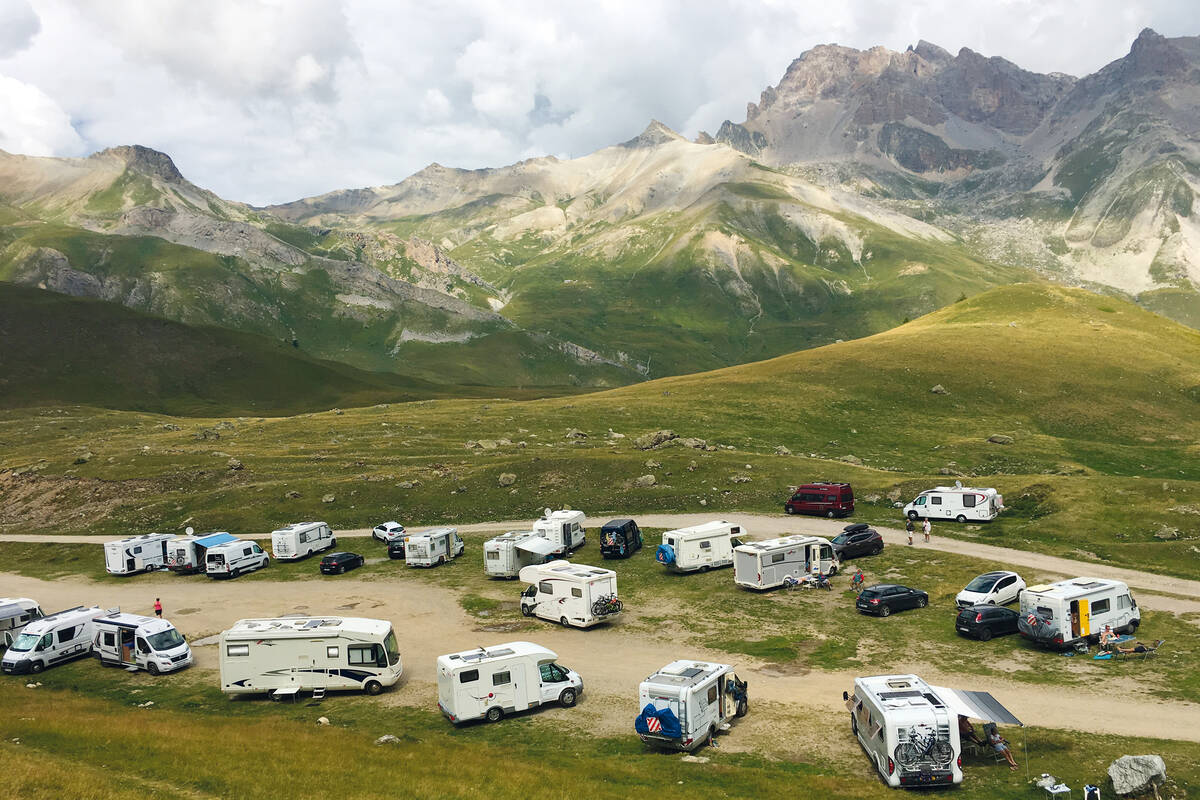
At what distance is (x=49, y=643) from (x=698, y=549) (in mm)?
39240

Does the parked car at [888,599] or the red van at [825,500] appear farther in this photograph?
the red van at [825,500]

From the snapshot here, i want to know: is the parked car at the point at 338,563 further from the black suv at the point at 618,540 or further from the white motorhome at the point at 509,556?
the black suv at the point at 618,540

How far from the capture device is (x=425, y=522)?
70.2 meters

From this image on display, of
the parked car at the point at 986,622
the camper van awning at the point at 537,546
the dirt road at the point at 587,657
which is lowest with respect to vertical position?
the dirt road at the point at 587,657

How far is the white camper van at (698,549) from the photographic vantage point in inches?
1997

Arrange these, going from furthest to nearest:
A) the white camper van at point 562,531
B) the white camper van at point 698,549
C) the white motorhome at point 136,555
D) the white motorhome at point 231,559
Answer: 1. the white motorhome at point 136,555
2. the white motorhome at point 231,559
3. the white camper van at point 562,531
4. the white camper van at point 698,549

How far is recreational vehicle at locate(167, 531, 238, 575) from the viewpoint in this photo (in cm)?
5897

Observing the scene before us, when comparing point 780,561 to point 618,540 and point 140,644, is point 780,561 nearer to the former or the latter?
point 618,540

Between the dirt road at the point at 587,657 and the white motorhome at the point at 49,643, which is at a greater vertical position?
the white motorhome at the point at 49,643

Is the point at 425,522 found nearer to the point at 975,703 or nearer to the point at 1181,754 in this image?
the point at 975,703

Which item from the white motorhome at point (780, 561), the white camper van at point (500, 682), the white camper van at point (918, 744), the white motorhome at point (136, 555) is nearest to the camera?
the white camper van at point (918, 744)

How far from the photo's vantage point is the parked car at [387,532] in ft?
201

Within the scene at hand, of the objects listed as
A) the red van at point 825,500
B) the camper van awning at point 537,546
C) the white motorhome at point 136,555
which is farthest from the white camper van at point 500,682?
the white motorhome at point 136,555

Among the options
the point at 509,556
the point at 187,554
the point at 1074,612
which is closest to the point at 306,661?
the point at 509,556
